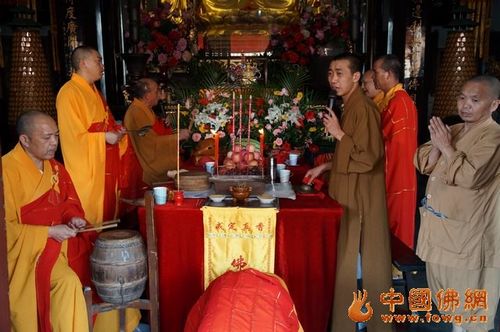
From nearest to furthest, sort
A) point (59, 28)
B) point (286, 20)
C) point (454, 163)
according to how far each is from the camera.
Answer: point (454, 163) < point (59, 28) < point (286, 20)

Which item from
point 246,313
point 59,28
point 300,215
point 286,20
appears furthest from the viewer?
point 286,20

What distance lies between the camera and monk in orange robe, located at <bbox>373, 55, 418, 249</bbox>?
372 centimetres

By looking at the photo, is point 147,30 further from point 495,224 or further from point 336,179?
point 495,224

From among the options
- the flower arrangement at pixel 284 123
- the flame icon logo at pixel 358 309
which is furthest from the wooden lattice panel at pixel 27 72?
the flame icon logo at pixel 358 309

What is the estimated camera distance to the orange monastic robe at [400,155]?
12.2ft

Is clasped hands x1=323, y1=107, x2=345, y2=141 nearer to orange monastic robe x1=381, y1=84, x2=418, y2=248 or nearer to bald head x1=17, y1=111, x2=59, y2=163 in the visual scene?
orange monastic robe x1=381, y1=84, x2=418, y2=248

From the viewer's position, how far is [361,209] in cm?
282

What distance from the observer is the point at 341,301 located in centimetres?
276

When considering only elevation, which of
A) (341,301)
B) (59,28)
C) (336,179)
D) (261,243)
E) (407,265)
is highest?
(59,28)

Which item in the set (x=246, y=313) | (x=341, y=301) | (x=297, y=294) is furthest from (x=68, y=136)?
(x=246, y=313)

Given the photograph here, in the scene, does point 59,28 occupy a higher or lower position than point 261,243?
higher

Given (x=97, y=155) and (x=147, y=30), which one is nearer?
(x=97, y=155)

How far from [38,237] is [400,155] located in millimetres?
2584

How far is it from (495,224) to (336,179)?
842mm
